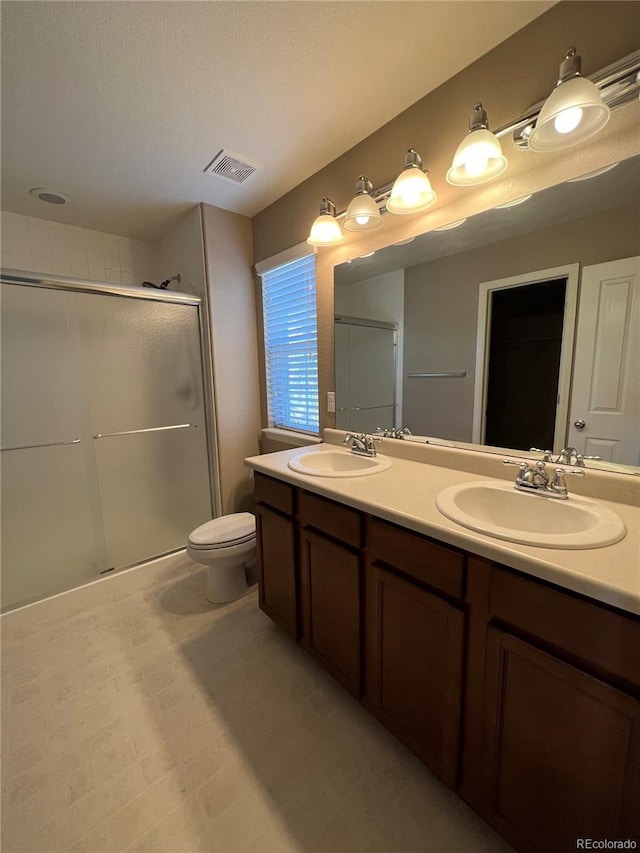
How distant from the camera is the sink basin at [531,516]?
80cm

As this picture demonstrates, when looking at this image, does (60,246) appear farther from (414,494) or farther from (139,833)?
(139,833)

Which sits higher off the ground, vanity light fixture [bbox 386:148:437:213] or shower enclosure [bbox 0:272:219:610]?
vanity light fixture [bbox 386:148:437:213]

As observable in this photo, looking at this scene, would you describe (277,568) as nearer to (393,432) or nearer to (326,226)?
(393,432)

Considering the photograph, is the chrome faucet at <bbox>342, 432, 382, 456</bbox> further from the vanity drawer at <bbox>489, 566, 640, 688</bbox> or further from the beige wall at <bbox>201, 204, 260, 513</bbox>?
the beige wall at <bbox>201, 204, 260, 513</bbox>

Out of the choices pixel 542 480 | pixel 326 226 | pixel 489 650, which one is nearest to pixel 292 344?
pixel 326 226

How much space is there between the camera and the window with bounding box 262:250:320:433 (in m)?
2.12

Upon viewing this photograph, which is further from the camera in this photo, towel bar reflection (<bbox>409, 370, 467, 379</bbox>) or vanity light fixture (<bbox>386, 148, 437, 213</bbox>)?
towel bar reflection (<bbox>409, 370, 467, 379</bbox>)

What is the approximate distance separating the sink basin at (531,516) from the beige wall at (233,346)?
1.76 meters

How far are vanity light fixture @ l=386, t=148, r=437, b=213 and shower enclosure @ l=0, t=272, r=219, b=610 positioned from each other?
4.95 feet

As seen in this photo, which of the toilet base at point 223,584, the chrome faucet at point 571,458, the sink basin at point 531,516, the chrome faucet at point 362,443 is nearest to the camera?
the sink basin at point 531,516

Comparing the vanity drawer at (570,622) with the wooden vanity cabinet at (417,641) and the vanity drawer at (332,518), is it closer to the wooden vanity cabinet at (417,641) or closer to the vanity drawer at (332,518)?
the wooden vanity cabinet at (417,641)

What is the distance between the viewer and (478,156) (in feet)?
3.52

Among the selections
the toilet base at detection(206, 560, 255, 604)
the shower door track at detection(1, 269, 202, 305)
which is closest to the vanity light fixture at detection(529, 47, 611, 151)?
the shower door track at detection(1, 269, 202, 305)

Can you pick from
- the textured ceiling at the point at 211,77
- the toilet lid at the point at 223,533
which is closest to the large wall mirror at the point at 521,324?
the textured ceiling at the point at 211,77
